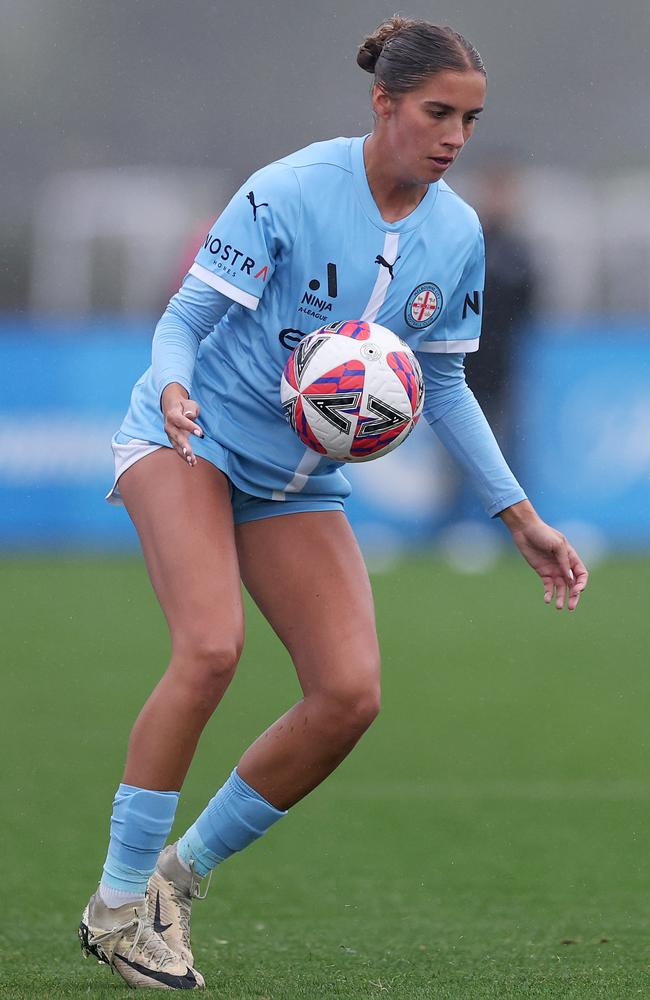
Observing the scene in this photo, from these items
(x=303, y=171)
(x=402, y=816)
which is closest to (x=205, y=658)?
(x=303, y=171)

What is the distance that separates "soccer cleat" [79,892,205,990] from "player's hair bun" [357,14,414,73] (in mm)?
2023

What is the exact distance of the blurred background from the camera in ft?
37.1

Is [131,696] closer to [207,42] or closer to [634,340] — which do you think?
[634,340]

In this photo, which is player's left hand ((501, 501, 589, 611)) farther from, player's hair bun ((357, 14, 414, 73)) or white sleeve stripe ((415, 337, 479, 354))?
player's hair bun ((357, 14, 414, 73))

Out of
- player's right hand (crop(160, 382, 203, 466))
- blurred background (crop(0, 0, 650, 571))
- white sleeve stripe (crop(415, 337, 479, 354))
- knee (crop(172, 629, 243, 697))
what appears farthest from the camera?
blurred background (crop(0, 0, 650, 571))

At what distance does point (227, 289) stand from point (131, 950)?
1.50 meters

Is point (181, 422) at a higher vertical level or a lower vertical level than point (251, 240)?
lower

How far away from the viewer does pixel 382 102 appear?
3.85m

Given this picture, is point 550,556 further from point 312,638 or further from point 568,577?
point 312,638

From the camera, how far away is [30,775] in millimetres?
5828

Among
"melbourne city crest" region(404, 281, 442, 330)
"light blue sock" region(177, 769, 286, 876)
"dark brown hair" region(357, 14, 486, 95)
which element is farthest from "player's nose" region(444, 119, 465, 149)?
"light blue sock" region(177, 769, 286, 876)

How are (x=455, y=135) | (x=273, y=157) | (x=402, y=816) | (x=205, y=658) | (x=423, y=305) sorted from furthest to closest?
(x=273, y=157) < (x=402, y=816) < (x=423, y=305) < (x=455, y=135) < (x=205, y=658)

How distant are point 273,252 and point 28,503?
7868 mm

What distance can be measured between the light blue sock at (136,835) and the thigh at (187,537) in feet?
1.22
